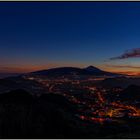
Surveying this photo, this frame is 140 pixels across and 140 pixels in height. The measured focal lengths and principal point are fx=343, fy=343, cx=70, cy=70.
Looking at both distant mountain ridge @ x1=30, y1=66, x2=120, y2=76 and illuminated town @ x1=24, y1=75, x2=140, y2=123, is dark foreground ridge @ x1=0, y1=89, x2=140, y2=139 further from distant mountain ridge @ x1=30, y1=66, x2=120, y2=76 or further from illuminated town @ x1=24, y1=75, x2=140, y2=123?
distant mountain ridge @ x1=30, y1=66, x2=120, y2=76

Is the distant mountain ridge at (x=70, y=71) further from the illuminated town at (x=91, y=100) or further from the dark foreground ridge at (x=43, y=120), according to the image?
the dark foreground ridge at (x=43, y=120)

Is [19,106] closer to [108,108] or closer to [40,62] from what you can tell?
[40,62]

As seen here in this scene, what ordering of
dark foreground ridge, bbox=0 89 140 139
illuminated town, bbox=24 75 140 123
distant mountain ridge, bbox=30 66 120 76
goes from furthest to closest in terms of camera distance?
distant mountain ridge, bbox=30 66 120 76, illuminated town, bbox=24 75 140 123, dark foreground ridge, bbox=0 89 140 139

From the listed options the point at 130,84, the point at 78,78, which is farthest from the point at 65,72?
the point at 130,84

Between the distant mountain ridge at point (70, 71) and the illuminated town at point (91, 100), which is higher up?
the distant mountain ridge at point (70, 71)

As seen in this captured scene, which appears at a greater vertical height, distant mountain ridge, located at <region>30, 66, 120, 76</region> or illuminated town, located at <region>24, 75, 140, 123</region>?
distant mountain ridge, located at <region>30, 66, 120, 76</region>

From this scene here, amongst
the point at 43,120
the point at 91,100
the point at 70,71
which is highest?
the point at 70,71

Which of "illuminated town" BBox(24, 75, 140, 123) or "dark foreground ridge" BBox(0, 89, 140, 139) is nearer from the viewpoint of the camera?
"dark foreground ridge" BBox(0, 89, 140, 139)

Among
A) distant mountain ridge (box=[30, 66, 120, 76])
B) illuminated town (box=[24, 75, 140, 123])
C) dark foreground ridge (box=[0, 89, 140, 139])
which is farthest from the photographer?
distant mountain ridge (box=[30, 66, 120, 76])

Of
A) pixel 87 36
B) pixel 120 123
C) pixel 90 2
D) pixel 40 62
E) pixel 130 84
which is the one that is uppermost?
pixel 90 2

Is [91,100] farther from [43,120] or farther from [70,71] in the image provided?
[43,120]

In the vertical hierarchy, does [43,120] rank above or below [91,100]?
below
